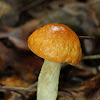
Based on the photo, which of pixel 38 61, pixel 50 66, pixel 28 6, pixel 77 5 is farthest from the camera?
pixel 28 6

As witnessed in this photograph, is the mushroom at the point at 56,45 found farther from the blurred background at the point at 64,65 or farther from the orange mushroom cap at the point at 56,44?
the blurred background at the point at 64,65

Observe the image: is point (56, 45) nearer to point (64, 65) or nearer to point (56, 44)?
point (56, 44)

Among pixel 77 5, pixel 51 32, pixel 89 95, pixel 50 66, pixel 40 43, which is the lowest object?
pixel 89 95

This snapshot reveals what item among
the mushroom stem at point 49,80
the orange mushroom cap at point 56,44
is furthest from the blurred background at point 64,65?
the orange mushroom cap at point 56,44

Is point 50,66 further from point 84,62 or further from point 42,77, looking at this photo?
point 84,62

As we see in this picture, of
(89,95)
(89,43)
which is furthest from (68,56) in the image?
(89,43)

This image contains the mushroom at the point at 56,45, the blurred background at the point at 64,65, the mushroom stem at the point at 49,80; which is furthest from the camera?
the blurred background at the point at 64,65

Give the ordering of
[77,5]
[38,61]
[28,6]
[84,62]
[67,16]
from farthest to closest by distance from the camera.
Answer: [28,6], [77,5], [67,16], [84,62], [38,61]
